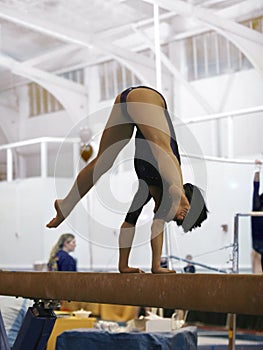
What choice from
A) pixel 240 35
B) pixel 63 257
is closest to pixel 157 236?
pixel 63 257

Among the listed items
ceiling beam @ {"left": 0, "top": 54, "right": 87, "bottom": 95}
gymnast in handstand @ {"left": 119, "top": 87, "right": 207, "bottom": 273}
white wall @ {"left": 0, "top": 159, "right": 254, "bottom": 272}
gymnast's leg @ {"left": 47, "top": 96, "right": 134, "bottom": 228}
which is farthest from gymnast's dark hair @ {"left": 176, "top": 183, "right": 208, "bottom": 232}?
ceiling beam @ {"left": 0, "top": 54, "right": 87, "bottom": 95}

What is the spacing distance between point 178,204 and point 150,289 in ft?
1.19

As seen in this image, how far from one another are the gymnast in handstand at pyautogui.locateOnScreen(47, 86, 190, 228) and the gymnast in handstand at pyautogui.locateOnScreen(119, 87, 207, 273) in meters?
0.03

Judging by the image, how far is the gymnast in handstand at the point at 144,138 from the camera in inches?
105

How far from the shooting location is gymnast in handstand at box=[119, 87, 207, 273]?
275 cm

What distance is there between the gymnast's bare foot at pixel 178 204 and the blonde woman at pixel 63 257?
4880 millimetres

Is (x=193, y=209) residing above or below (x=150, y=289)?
above

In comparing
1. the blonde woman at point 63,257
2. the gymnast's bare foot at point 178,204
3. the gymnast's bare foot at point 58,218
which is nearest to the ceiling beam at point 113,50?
the blonde woman at point 63,257

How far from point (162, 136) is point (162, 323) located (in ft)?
10.9

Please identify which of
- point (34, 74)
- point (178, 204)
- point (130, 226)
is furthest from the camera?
point (34, 74)

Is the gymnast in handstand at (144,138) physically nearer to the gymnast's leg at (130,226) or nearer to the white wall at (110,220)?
the gymnast's leg at (130,226)

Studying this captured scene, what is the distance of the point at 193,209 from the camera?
9.32ft

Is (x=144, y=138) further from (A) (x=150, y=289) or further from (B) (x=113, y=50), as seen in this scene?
(B) (x=113, y=50)

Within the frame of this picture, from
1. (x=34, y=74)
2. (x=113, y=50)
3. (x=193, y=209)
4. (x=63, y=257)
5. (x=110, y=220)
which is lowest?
(x=63, y=257)
